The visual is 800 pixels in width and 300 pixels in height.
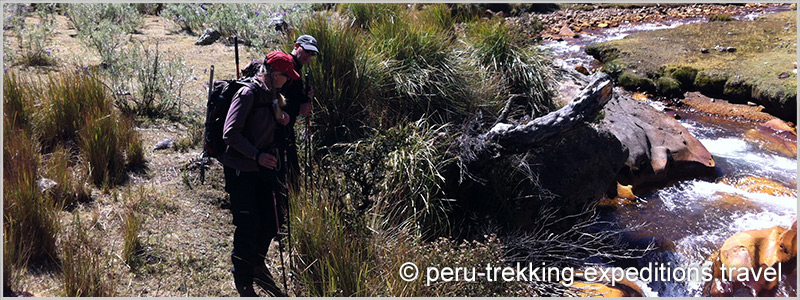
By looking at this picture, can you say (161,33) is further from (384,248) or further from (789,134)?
(789,134)

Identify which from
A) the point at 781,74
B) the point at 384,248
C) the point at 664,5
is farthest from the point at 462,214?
the point at 664,5

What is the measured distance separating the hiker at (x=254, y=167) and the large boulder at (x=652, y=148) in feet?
15.8

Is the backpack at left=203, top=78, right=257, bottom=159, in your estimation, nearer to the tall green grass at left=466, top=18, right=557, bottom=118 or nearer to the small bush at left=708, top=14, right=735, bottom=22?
the tall green grass at left=466, top=18, right=557, bottom=118

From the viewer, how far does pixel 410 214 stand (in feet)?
19.1

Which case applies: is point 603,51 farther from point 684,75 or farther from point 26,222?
point 26,222

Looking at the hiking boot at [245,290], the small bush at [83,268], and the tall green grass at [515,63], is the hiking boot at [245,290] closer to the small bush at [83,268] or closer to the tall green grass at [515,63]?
the small bush at [83,268]

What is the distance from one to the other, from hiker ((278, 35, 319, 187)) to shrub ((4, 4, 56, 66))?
14.6 feet

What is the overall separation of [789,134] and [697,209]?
361 centimetres

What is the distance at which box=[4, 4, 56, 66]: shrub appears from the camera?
8.23 meters

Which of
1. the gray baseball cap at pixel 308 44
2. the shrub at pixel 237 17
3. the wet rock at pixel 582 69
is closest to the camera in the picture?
the gray baseball cap at pixel 308 44

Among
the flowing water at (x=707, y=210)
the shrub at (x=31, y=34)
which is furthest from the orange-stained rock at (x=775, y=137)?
the shrub at (x=31, y=34)

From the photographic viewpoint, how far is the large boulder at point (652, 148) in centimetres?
829

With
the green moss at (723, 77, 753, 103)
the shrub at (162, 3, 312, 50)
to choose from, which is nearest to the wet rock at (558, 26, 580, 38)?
the green moss at (723, 77, 753, 103)

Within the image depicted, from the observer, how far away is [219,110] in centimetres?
420
